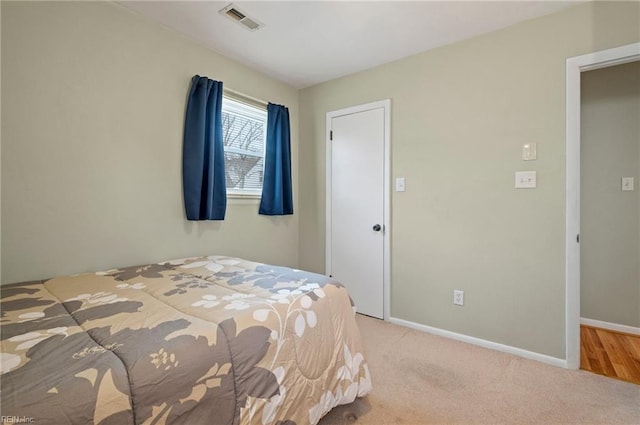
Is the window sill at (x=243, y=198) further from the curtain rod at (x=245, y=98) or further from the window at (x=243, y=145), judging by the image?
the curtain rod at (x=245, y=98)

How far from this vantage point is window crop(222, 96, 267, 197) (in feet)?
9.00

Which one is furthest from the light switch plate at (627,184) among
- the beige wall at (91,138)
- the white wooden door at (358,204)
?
the beige wall at (91,138)

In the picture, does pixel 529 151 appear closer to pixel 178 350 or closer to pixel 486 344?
pixel 486 344

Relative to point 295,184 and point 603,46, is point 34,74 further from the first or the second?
point 603,46

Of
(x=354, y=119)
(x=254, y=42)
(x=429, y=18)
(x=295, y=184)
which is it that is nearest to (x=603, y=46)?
(x=429, y=18)

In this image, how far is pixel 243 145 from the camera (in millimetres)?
2889

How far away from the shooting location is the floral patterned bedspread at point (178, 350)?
75 centimetres

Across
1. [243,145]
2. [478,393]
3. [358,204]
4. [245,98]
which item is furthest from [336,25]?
[478,393]

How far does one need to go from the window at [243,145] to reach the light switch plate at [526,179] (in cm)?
228

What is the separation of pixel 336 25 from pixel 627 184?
286cm

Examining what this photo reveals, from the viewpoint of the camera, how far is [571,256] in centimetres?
197

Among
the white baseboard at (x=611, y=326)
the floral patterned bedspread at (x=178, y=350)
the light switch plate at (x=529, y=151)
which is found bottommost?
the white baseboard at (x=611, y=326)

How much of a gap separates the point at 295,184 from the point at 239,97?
1128 mm

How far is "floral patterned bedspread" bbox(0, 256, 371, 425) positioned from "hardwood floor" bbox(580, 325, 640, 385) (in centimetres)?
175
